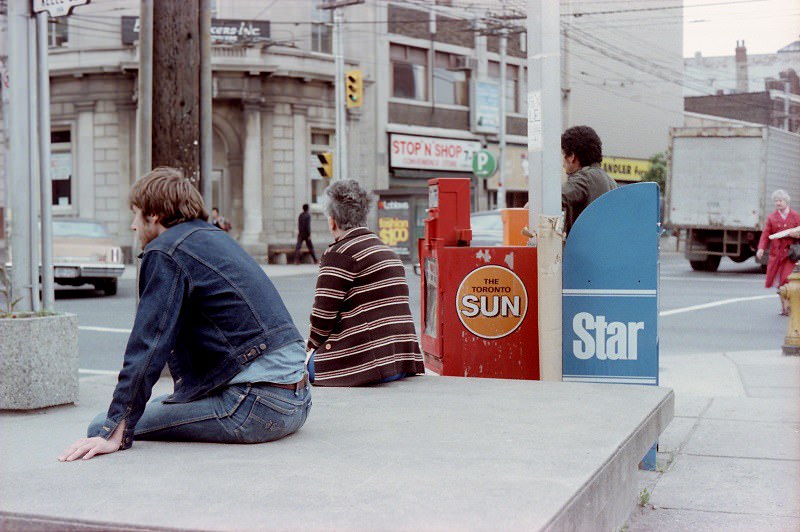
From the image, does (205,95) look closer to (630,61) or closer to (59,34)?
(59,34)

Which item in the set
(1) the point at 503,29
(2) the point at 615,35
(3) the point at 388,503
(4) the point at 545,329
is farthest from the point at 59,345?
(1) the point at 503,29

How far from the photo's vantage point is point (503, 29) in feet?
119

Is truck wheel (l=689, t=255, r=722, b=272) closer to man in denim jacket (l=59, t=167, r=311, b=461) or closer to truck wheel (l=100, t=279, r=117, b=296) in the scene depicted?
truck wheel (l=100, t=279, r=117, b=296)

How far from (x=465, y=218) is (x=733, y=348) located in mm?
5808

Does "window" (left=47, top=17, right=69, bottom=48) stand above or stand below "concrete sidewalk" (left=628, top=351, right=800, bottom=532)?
above

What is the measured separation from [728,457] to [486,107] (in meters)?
32.6

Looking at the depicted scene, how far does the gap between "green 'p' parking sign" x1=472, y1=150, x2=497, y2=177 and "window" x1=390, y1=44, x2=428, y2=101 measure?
2719 mm

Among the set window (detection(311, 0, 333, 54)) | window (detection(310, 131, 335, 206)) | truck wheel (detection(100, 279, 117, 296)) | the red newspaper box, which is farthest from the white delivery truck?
the red newspaper box

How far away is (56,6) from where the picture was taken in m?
7.15

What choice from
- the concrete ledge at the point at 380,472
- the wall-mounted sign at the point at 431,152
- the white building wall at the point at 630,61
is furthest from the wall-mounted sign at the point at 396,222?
the concrete ledge at the point at 380,472

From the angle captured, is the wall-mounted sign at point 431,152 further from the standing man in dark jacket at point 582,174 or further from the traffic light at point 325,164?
the standing man in dark jacket at point 582,174

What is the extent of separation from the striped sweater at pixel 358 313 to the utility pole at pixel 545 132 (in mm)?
779

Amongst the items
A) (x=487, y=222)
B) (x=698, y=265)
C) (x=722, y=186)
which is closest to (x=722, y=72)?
(x=698, y=265)

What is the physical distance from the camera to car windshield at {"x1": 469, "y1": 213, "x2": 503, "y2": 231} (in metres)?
17.9
